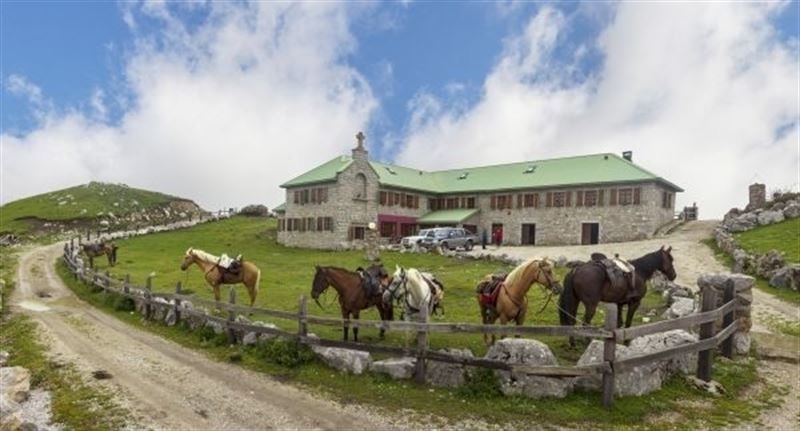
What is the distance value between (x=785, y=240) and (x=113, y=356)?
35.1m

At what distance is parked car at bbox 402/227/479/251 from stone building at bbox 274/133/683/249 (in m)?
7.13

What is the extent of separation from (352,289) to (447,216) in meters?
39.9

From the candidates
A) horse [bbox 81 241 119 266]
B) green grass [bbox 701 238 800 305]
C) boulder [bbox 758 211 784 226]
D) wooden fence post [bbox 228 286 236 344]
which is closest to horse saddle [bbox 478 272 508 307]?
wooden fence post [bbox 228 286 236 344]

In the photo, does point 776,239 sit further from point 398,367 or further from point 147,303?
point 147,303

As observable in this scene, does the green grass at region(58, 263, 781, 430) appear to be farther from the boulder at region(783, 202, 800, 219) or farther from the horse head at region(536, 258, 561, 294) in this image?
the boulder at region(783, 202, 800, 219)

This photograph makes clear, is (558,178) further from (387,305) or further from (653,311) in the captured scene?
(387,305)

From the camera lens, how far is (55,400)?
9.57 m

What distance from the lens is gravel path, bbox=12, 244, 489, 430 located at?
8.61 m

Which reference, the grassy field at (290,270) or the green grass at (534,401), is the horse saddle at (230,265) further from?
the green grass at (534,401)

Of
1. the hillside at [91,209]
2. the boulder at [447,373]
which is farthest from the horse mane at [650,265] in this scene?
the hillside at [91,209]

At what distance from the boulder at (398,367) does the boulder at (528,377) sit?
161 centimetres

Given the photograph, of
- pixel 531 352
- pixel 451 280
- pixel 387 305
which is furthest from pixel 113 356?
pixel 451 280

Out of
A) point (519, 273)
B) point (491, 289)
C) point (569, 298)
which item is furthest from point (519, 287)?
point (569, 298)

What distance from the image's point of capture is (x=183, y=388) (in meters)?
10.3
